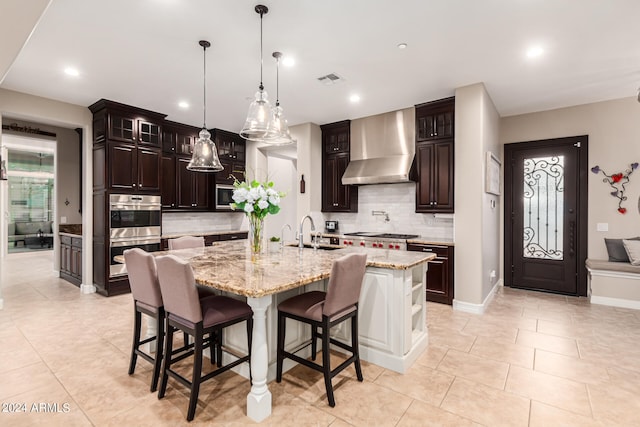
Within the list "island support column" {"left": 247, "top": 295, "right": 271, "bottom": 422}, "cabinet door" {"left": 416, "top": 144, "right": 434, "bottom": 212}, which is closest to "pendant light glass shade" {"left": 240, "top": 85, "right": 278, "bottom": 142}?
"island support column" {"left": 247, "top": 295, "right": 271, "bottom": 422}

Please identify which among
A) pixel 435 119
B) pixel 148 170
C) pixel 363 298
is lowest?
pixel 363 298

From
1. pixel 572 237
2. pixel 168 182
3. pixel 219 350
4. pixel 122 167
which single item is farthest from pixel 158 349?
pixel 572 237

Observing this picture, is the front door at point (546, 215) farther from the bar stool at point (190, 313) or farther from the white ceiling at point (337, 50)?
the bar stool at point (190, 313)

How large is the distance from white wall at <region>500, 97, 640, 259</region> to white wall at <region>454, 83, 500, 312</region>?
1669 mm

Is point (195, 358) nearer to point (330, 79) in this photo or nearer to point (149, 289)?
point (149, 289)

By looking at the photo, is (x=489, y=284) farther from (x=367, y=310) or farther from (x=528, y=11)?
(x=528, y=11)

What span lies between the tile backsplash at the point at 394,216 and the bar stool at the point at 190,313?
3.68m

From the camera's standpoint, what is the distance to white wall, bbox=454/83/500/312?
13.3 ft

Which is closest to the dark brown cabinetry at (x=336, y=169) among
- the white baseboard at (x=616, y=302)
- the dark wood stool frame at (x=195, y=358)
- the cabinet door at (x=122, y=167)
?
Result: the cabinet door at (x=122, y=167)

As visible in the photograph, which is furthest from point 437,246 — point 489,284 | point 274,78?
point 274,78

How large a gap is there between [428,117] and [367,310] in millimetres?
3221

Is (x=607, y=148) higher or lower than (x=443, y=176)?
higher

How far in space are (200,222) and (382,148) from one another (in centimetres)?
397

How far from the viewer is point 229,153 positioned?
266 inches
